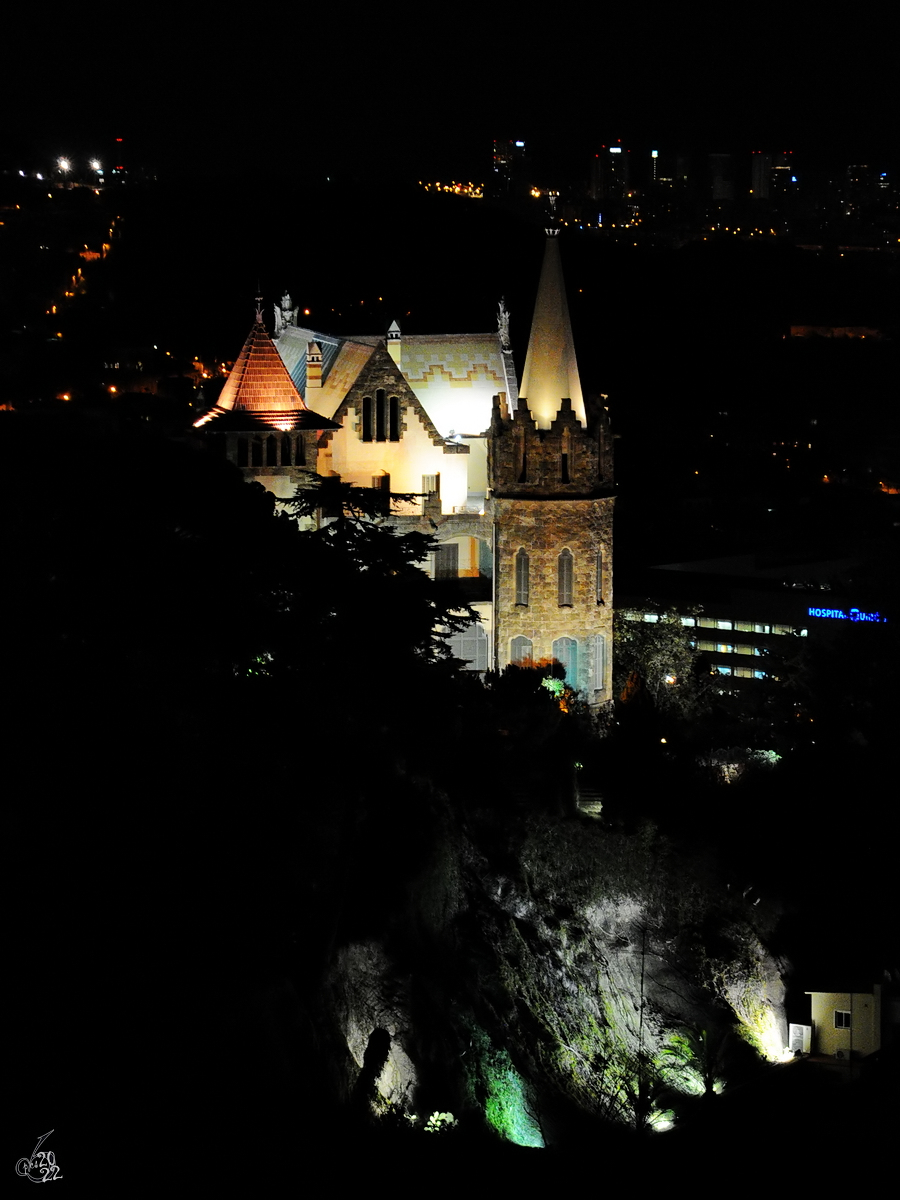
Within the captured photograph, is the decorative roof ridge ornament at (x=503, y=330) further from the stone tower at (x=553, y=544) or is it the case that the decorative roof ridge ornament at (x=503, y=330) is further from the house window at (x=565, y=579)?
the house window at (x=565, y=579)

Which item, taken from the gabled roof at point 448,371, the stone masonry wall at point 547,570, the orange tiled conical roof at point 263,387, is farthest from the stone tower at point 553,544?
the orange tiled conical roof at point 263,387

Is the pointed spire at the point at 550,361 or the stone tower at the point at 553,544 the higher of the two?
the pointed spire at the point at 550,361

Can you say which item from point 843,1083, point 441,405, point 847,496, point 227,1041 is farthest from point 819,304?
point 227,1041

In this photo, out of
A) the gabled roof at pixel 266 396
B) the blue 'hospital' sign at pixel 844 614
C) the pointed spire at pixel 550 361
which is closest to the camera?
the gabled roof at pixel 266 396

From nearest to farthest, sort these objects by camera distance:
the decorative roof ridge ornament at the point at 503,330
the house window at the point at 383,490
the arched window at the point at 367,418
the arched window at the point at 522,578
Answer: the house window at the point at 383,490, the arched window at the point at 522,578, the arched window at the point at 367,418, the decorative roof ridge ornament at the point at 503,330

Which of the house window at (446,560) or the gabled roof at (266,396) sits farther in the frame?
the house window at (446,560)

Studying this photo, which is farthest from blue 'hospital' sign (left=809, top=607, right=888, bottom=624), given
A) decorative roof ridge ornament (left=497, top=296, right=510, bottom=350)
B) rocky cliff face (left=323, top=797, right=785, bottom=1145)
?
rocky cliff face (left=323, top=797, right=785, bottom=1145)
